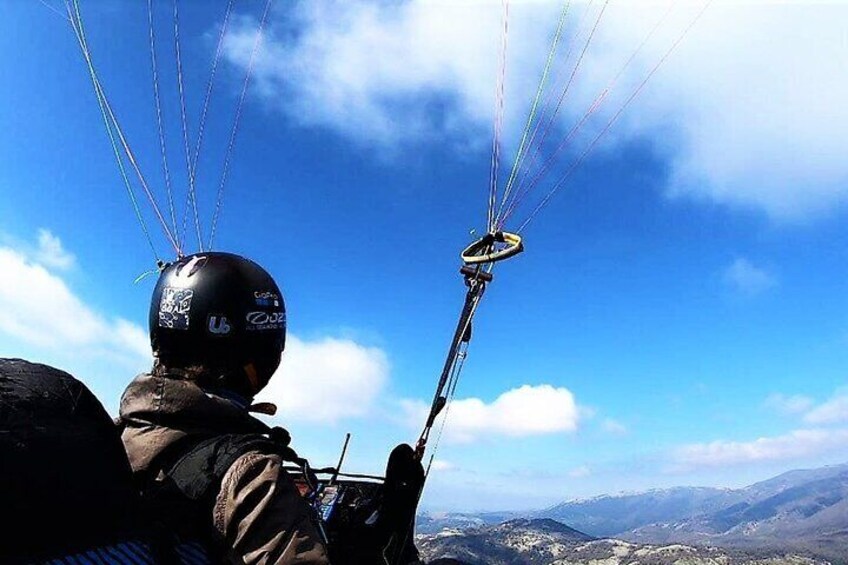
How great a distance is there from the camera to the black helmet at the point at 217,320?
505 centimetres

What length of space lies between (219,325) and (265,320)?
0.47 metres

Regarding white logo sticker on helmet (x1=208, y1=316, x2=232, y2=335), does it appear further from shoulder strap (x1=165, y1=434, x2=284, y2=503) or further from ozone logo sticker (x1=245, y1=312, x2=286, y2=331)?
shoulder strap (x1=165, y1=434, x2=284, y2=503)

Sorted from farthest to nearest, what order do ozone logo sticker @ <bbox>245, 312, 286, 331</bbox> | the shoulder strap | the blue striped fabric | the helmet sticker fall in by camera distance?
the helmet sticker
ozone logo sticker @ <bbox>245, 312, 286, 331</bbox>
the shoulder strap
the blue striped fabric

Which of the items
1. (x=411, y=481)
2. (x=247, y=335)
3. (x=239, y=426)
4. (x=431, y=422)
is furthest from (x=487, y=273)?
(x=239, y=426)

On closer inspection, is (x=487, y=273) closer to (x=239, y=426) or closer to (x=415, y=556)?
(x=415, y=556)

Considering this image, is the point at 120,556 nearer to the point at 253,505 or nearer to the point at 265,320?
the point at 253,505

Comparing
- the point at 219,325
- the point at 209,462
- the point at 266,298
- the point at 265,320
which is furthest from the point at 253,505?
the point at 266,298

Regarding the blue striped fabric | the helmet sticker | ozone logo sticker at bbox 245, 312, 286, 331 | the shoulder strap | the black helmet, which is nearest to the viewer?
the blue striped fabric

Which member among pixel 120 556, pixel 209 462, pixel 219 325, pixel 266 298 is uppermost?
pixel 266 298

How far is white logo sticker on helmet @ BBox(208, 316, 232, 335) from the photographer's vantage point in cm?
508

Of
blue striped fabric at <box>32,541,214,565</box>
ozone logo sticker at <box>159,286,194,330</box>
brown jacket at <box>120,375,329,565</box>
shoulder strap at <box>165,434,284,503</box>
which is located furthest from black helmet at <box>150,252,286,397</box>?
blue striped fabric at <box>32,541,214,565</box>

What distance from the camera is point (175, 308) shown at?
5148 millimetres

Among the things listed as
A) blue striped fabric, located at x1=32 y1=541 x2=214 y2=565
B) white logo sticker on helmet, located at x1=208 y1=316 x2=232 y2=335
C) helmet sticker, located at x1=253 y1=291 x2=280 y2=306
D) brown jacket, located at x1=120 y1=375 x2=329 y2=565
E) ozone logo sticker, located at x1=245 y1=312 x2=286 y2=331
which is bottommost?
blue striped fabric, located at x1=32 y1=541 x2=214 y2=565

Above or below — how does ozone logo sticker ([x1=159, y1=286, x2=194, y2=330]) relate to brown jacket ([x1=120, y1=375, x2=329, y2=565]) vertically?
above
